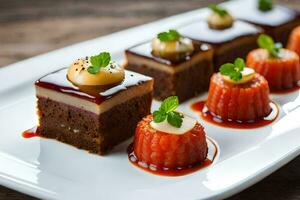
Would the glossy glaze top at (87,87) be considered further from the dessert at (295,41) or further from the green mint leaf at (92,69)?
the dessert at (295,41)

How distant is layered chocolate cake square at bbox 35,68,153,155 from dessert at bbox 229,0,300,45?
68.2 inches

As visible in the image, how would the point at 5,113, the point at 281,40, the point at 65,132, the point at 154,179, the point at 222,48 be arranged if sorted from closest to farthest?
the point at 154,179
the point at 65,132
the point at 5,113
the point at 222,48
the point at 281,40

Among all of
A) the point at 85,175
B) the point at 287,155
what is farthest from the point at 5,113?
the point at 287,155

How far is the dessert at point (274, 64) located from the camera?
15.8 ft

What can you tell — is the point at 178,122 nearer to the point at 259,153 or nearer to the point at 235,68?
the point at 259,153

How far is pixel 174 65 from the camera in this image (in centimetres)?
453

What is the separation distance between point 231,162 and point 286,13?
2.46m

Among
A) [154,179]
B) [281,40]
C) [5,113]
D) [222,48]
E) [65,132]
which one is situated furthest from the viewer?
[281,40]

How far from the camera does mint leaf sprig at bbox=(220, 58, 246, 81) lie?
4.27 metres

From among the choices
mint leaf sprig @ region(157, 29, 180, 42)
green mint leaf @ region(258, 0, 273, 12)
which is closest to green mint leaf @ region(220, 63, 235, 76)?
mint leaf sprig @ region(157, 29, 180, 42)

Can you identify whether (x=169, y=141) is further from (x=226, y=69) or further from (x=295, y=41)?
(x=295, y=41)

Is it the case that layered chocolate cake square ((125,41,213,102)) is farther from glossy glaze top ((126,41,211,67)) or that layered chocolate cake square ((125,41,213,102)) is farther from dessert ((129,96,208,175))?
dessert ((129,96,208,175))

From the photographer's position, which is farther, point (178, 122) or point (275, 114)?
point (275, 114)

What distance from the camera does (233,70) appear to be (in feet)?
14.1
